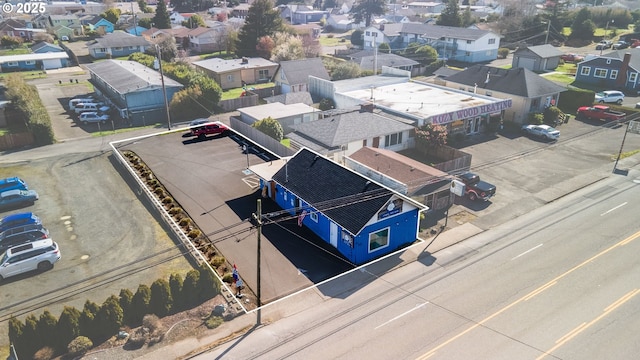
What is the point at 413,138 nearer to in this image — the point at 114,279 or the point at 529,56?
the point at 114,279

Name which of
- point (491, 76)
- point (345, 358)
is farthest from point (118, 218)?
point (491, 76)

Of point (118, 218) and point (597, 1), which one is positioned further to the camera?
point (597, 1)

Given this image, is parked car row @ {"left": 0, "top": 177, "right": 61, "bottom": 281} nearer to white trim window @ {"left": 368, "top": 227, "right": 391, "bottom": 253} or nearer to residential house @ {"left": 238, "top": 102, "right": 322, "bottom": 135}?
white trim window @ {"left": 368, "top": 227, "right": 391, "bottom": 253}

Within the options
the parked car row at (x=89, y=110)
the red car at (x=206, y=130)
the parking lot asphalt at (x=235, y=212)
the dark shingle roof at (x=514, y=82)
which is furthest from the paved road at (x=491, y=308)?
the parked car row at (x=89, y=110)

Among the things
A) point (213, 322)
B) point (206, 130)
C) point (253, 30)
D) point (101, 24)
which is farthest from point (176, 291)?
point (101, 24)

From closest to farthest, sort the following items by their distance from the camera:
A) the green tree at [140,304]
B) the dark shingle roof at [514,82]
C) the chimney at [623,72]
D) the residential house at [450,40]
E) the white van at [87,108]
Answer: the green tree at [140,304] → the dark shingle roof at [514,82] → the white van at [87,108] → the chimney at [623,72] → the residential house at [450,40]

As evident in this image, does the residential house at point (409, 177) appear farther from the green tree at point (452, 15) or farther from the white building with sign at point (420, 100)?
the green tree at point (452, 15)

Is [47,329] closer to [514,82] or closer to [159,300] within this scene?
[159,300]
